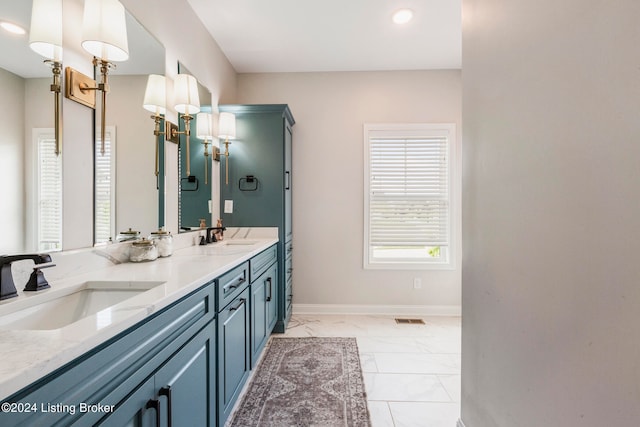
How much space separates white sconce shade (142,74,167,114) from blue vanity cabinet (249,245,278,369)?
1.10m

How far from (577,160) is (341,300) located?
9.52 ft

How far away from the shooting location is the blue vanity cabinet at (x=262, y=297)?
2.03 metres

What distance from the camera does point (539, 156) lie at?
3.15 feet

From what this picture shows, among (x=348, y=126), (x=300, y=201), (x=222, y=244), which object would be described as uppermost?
A: (x=348, y=126)

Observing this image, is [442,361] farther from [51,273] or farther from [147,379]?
[51,273]

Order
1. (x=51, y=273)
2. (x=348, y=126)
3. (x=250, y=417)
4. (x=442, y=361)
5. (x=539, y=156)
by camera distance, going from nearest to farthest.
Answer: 1. (x=539, y=156)
2. (x=51, y=273)
3. (x=250, y=417)
4. (x=442, y=361)
5. (x=348, y=126)

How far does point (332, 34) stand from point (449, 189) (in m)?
2.03

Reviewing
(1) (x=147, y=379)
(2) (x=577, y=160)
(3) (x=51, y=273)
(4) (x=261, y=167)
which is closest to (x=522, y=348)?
(2) (x=577, y=160)

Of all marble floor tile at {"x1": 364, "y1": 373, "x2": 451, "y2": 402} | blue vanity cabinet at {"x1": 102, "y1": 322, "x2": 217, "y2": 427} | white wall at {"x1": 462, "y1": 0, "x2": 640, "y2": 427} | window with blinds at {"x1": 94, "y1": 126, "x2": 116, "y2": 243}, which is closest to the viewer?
white wall at {"x1": 462, "y1": 0, "x2": 640, "y2": 427}

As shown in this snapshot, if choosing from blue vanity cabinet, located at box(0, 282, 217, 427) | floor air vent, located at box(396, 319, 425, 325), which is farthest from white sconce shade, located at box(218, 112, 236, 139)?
floor air vent, located at box(396, 319, 425, 325)

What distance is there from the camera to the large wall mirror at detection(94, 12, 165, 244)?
1469 mm

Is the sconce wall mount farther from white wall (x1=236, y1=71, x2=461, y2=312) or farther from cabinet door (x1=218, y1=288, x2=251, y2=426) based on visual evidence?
white wall (x1=236, y1=71, x2=461, y2=312)

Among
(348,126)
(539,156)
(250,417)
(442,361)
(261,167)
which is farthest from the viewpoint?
(348,126)

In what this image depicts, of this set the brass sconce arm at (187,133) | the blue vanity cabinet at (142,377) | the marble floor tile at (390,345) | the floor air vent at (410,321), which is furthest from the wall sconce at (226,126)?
the floor air vent at (410,321)
